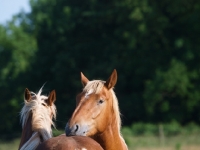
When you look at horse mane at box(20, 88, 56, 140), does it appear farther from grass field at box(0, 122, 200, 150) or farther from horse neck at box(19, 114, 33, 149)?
grass field at box(0, 122, 200, 150)

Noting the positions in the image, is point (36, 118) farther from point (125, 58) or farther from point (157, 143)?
point (125, 58)

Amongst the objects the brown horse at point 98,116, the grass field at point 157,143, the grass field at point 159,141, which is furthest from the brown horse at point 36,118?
the grass field at point 157,143

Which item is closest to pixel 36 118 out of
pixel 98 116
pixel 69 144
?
pixel 98 116

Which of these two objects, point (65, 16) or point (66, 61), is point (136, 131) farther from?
point (65, 16)

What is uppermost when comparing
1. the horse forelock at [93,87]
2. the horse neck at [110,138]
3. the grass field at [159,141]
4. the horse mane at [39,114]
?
the horse forelock at [93,87]

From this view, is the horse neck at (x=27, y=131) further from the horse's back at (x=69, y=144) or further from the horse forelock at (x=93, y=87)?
the horse's back at (x=69, y=144)

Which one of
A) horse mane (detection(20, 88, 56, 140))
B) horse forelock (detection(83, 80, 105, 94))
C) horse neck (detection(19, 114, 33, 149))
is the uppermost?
horse forelock (detection(83, 80, 105, 94))

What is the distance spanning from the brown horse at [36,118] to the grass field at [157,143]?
45.3 ft

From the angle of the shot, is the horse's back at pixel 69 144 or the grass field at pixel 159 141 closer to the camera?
the horse's back at pixel 69 144

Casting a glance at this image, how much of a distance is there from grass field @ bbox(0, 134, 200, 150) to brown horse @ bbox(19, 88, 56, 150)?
1381cm

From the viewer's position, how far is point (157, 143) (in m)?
24.4

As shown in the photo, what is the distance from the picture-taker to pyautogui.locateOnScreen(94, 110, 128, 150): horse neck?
26.6 feet

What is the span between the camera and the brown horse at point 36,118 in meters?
8.05

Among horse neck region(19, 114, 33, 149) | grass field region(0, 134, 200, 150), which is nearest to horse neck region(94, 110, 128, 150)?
horse neck region(19, 114, 33, 149)
